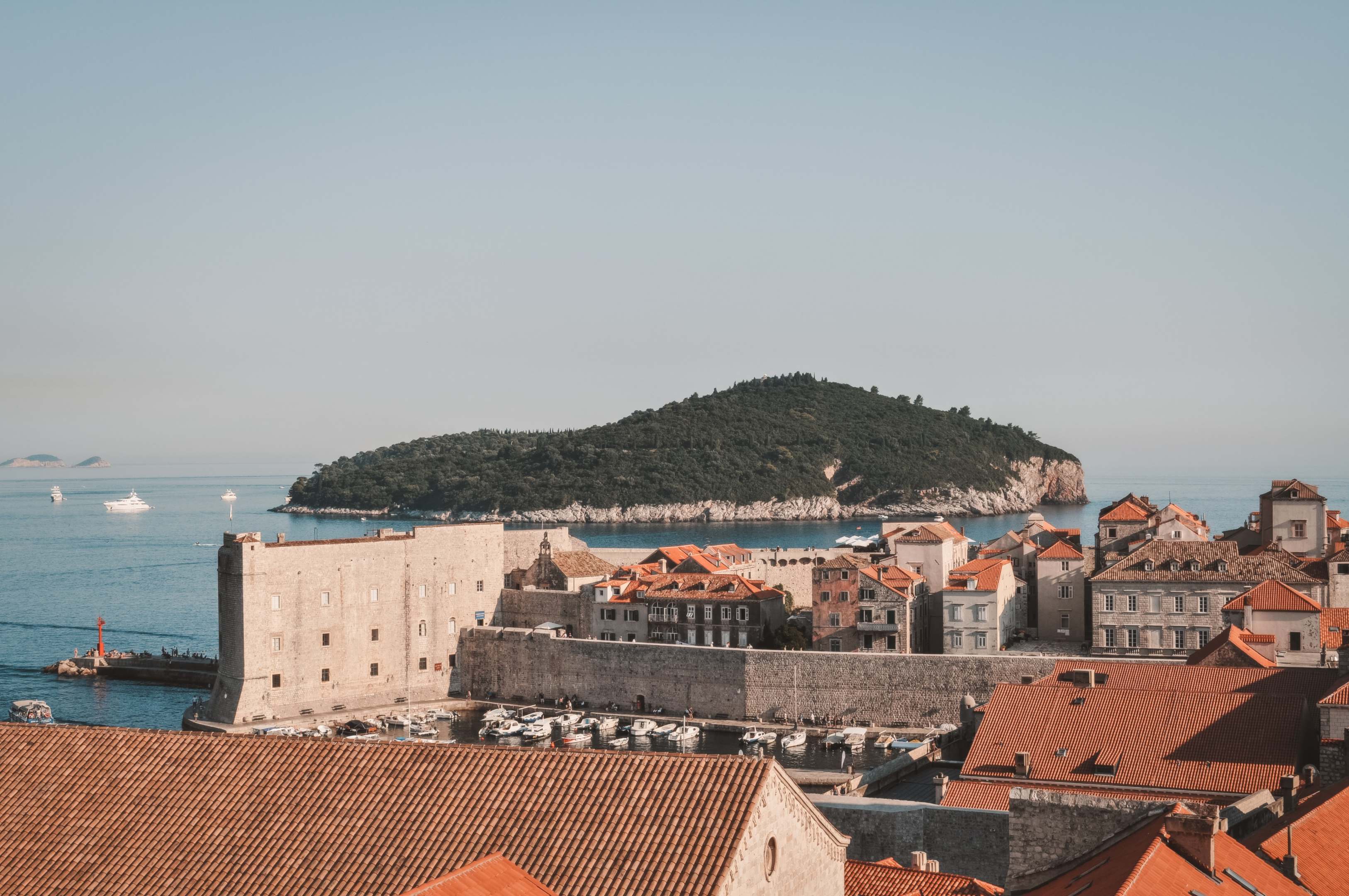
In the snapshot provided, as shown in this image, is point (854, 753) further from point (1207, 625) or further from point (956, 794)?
point (956, 794)

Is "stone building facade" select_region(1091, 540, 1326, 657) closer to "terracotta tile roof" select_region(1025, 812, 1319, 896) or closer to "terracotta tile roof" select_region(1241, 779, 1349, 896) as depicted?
"terracotta tile roof" select_region(1241, 779, 1349, 896)

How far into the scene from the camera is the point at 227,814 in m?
14.1

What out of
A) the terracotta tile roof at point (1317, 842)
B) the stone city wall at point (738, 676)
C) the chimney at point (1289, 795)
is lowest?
the stone city wall at point (738, 676)

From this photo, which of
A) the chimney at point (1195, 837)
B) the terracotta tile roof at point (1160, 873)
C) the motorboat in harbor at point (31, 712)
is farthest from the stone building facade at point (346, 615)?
the chimney at point (1195, 837)

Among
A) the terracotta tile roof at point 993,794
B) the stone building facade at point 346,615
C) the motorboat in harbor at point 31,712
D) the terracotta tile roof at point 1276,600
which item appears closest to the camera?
the terracotta tile roof at point 993,794

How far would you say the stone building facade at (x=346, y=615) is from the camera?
5147cm

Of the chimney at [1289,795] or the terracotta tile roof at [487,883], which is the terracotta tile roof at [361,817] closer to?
the terracotta tile roof at [487,883]

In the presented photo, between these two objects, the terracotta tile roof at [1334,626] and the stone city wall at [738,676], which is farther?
the stone city wall at [738,676]

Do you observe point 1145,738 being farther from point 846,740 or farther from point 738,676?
point 738,676

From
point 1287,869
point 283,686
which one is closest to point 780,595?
point 283,686

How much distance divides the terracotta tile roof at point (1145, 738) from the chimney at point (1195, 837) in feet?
43.8

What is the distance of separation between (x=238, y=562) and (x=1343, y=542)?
147 ft

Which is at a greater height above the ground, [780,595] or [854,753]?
[780,595]

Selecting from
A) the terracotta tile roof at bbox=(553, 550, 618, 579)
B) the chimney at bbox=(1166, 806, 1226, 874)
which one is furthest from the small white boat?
the chimney at bbox=(1166, 806, 1226, 874)
